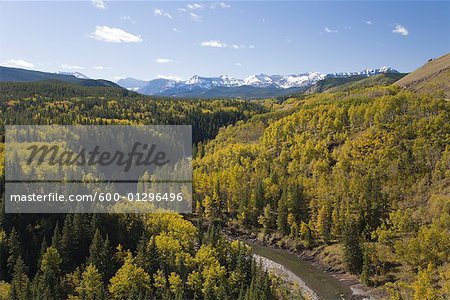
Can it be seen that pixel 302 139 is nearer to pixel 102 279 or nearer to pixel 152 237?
pixel 152 237

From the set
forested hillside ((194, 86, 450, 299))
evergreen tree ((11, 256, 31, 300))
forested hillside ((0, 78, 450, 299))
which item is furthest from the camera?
forested hillside ((194, 86, 450, 299))

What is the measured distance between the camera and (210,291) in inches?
3174

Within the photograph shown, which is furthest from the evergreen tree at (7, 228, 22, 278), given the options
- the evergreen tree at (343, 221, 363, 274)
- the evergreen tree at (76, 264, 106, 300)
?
the evergreen tree at (343, 221, 363, 274)

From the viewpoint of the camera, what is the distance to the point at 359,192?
127938 millimetres

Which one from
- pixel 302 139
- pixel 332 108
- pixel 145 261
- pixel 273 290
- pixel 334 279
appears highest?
pixel 332 108

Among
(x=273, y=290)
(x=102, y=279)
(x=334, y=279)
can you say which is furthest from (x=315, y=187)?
(x=102, y=279)

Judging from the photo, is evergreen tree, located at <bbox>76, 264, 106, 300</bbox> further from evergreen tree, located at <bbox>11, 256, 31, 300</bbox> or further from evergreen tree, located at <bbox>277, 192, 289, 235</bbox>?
evergreen tree, located at <bbox>277, 192, 289, 235</bbox>

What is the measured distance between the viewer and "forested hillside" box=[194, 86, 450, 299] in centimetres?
10088

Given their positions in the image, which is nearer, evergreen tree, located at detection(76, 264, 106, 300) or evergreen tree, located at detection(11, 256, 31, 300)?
evergreen tree, located at detection(11, 256, 31, 300)

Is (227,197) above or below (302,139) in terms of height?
below

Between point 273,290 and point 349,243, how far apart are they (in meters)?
33.1
